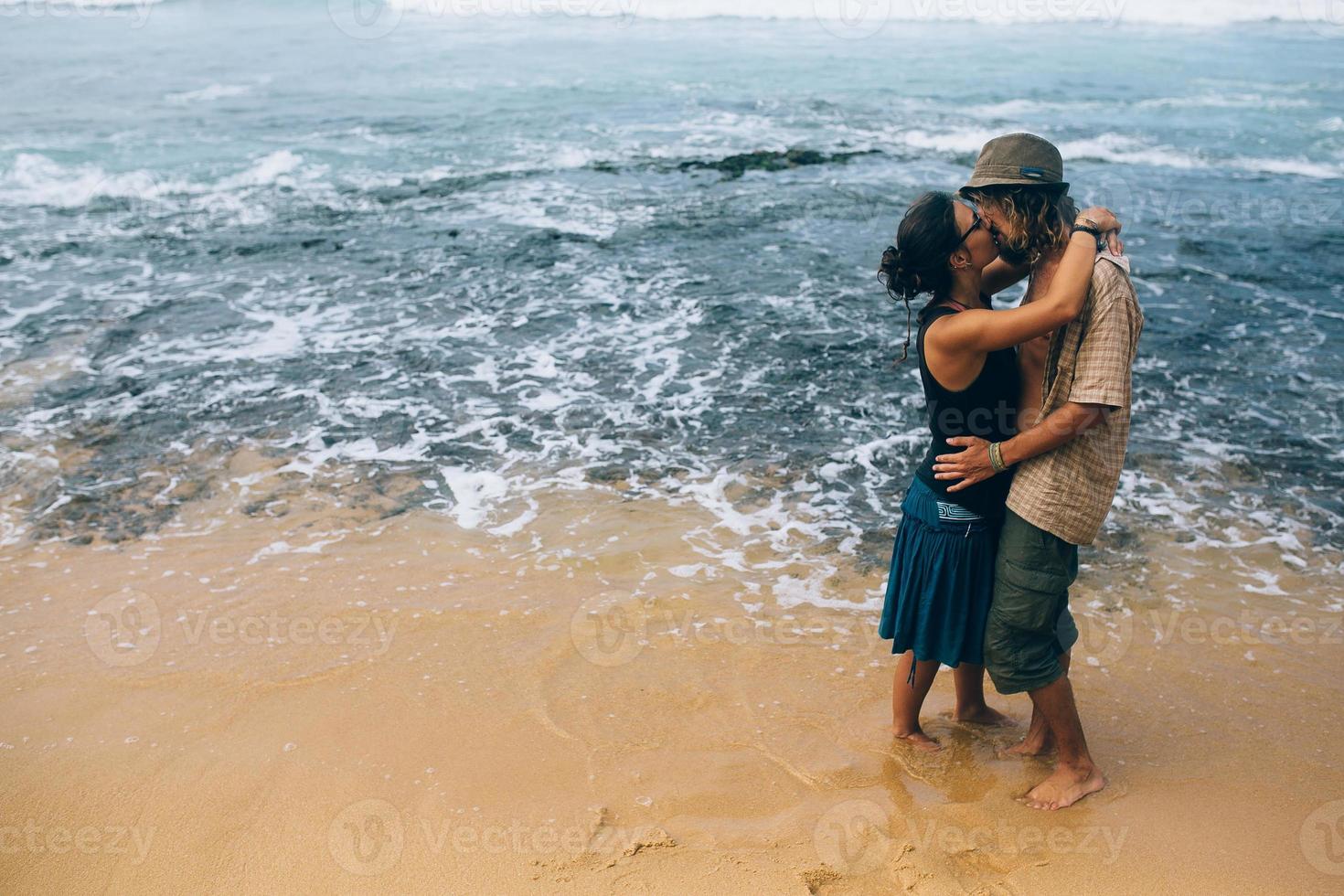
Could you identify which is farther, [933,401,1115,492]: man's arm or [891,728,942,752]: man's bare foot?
[891,728,942,752]: man's bare foot

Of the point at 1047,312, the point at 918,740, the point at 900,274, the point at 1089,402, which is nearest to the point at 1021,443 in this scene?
the point at 1089,402

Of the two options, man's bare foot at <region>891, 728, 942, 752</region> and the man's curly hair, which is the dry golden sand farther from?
the man's curly hair

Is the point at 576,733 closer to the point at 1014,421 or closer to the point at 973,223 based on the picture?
the point at 1014,421

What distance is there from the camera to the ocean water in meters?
5.72

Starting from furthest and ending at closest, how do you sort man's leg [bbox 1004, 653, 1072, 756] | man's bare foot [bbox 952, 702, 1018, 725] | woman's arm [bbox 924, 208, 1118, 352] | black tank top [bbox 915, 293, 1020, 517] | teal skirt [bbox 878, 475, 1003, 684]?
man's bare foot [bbox 952, 702, 1018, 725] → man's leg [bbox 1004, 653, 1072, 756] → teal skirt [bbox 878, 475, 1003, 684] → black tank top [bbox 915, 293, 1020, 517] → woman's arm [bbox 924, 208, 1118, 352]

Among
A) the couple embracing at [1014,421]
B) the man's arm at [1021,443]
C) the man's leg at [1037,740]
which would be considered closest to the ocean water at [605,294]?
the man's leg at [1037,740]

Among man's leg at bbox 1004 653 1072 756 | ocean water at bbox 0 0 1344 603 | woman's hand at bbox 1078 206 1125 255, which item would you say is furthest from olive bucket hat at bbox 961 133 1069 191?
ocean water at bbox 0 0 1344 603

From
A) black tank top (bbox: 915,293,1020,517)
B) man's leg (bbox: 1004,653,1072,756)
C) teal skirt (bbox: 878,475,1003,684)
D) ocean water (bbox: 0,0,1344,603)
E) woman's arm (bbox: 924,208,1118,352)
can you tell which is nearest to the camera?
woman's arm (bbox: 924,208,1118,352)

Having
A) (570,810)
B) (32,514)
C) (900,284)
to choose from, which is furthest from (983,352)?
(32,514)

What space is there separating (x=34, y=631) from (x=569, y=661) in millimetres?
2438

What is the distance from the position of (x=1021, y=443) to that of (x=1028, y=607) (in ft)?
1.70

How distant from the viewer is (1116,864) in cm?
289

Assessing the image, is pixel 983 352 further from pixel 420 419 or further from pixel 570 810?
pixel 420 419

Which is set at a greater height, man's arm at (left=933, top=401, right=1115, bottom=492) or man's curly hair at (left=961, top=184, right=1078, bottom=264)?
man's curly hair at (left=961, top=184, right=1078, bottom=264)
